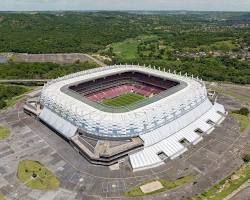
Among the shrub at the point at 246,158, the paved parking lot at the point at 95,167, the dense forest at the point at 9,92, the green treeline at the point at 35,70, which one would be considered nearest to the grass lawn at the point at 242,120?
the paved parking lot at the point at 95,167

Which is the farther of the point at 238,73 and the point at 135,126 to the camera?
the point at 238,73

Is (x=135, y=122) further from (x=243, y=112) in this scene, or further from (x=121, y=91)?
(x=121, y=91)

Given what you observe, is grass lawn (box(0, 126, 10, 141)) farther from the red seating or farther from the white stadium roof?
the red seating

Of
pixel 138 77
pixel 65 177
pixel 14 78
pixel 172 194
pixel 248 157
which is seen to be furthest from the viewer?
pixel 14 78

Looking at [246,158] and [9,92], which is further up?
[246,158]

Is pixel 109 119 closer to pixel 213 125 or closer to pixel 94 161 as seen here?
pixel 94 161

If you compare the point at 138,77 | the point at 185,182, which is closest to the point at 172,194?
the point at 185,182

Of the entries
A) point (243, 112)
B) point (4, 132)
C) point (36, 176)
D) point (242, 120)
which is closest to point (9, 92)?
point (4, 132)
